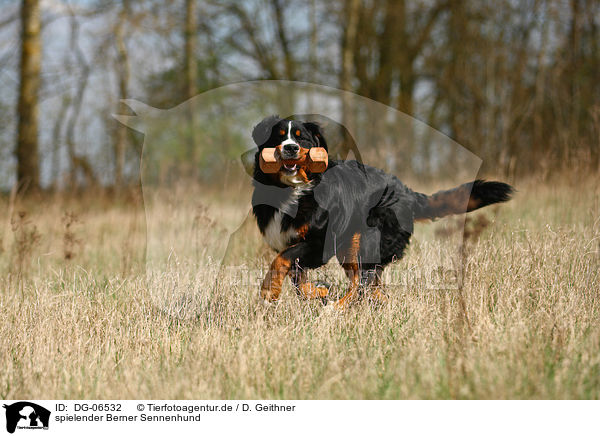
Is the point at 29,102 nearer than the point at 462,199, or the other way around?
the point at 462,199

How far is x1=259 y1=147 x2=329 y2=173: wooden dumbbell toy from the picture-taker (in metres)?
2.96

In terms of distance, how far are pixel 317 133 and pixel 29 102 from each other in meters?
8.69

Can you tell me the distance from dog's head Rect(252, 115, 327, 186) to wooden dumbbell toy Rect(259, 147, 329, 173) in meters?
0.02

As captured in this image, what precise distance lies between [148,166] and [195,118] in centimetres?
49

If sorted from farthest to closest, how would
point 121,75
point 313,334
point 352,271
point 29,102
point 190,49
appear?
point 121,75 → point 190,49 → point 29,102 → point 352,271 → point 313,334

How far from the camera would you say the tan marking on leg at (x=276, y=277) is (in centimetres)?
315

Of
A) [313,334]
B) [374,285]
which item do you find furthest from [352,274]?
[313,334]

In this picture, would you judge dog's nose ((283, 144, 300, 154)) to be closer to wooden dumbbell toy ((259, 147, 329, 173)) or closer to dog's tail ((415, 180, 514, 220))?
wooden dumbbell toy ((259, 147, 329, 173))

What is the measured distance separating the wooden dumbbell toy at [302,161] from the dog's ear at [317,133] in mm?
76

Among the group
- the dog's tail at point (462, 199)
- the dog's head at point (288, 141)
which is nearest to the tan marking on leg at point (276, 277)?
the dog's head at point (288, 141)

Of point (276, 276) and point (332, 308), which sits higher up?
point (276, 276)

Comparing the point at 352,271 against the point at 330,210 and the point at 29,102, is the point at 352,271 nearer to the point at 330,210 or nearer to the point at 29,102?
the point at 330,210

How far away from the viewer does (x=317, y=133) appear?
3.12m
